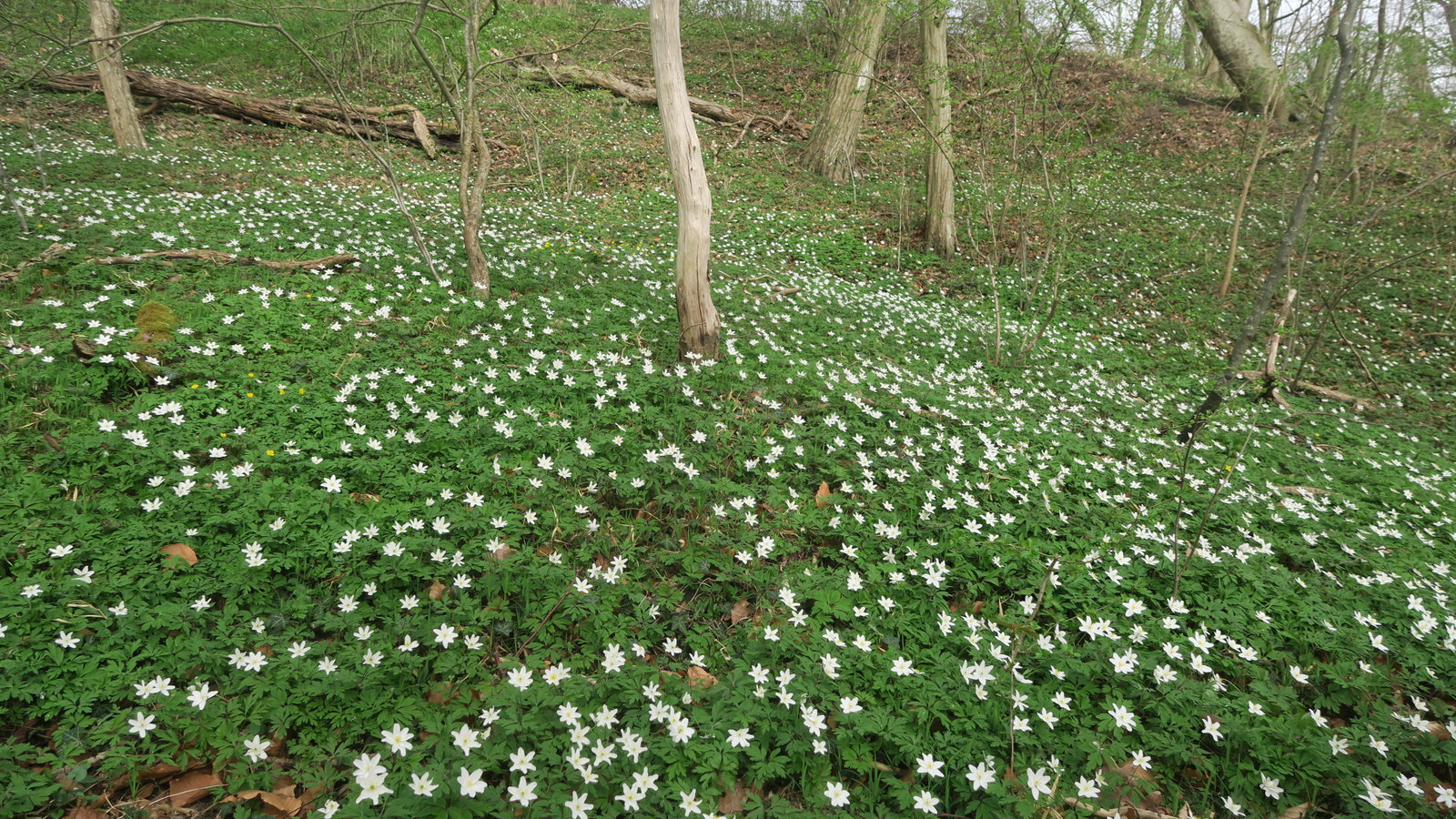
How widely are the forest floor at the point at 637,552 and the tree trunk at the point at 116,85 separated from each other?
2.08 meters

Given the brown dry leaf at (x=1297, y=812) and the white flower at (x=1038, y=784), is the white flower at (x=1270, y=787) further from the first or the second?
the white flower at (x=1038, y=784)

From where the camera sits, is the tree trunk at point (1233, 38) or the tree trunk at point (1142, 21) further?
the tree trunk at point (1233, 38)

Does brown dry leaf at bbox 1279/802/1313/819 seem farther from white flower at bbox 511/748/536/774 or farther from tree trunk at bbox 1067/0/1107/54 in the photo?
tree trunk at bbox 1067/0/1107/54

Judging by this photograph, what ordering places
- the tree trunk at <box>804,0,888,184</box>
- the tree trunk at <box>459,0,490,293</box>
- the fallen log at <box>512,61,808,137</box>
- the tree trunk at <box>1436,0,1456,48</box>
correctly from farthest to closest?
the fallen log at <box>512,61,808,137</box>
the tree trunk at <box>804,0,888,184</box>
the tree trunk at <box>1436,0,1456,48</box>
the tree trunk at <box>459,0,490,293</box>

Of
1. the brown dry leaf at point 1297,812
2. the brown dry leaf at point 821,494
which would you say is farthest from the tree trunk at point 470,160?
the brown dry leaf at point 1297,812

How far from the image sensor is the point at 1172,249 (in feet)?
37.9

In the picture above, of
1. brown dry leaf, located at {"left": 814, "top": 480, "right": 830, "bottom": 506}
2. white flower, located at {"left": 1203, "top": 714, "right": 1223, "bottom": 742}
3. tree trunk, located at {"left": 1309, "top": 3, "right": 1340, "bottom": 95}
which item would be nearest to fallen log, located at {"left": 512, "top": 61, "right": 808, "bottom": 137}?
tree trunk, located at {"left": 1309, "top": 3, "right": 1340, "bottom": 95}

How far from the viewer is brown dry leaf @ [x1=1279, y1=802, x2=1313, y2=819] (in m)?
2.35

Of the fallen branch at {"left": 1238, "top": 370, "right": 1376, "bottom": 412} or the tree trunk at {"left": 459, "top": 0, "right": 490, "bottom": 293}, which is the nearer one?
the tree trunk at {"left": 459, "top": 0, "right": 490, "bottom": 293}

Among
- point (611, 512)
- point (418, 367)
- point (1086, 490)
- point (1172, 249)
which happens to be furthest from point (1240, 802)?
point (1172, 249)

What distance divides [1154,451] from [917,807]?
4.68 m

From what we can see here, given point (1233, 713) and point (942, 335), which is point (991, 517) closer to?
point (1233, 713)

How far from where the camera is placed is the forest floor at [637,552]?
2.21 m

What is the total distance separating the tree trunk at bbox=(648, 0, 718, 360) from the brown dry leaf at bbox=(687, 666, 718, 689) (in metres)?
2.83
